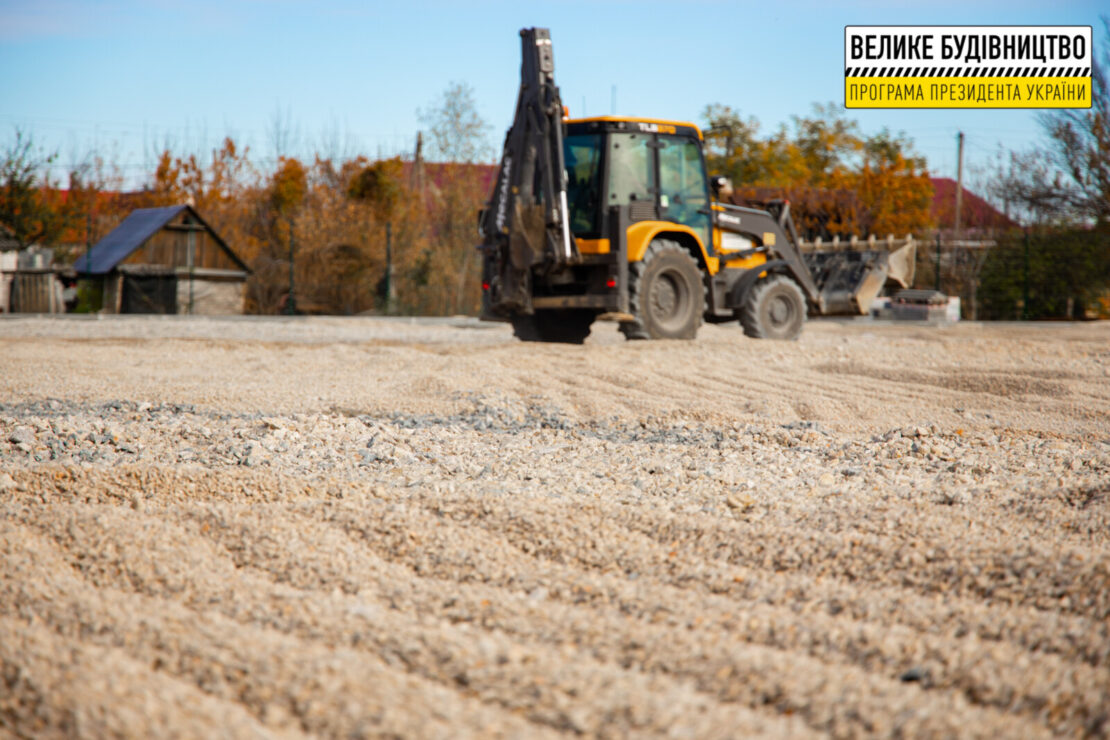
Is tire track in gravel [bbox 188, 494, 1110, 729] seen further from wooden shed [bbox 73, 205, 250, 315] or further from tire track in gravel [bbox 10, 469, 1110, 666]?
wooden shed [bbox 73, 205, 250, 315]

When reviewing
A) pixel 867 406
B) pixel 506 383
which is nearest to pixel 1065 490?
pixel 867 406

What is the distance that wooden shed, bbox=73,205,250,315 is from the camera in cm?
1942

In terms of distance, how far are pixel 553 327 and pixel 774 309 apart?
273 cm

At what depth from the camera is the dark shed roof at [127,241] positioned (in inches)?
763

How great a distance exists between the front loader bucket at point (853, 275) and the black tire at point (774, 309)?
143 cm

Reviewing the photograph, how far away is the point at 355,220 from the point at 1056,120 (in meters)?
15.1

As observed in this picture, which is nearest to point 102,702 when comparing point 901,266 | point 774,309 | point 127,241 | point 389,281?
point 774,309

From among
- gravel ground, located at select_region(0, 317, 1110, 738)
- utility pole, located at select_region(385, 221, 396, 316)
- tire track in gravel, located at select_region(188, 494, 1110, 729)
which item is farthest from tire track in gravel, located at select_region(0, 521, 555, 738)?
utility pole, located at select_region(385, 221, 396, 316)

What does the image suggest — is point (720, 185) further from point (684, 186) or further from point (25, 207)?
point (25, 207)

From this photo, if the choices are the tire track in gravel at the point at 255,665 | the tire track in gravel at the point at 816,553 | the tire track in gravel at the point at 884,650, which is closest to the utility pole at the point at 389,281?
the tire track in gravel at the point at 816,553

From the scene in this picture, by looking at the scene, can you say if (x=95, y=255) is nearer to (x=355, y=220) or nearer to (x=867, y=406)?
(x=355, y=220)

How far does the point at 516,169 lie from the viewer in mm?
9695

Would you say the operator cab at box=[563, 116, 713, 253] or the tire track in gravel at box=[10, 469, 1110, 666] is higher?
the operator cab at box=[563, 116, 713, 253]

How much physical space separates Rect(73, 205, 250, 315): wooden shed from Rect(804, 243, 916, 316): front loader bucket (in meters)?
12.4
